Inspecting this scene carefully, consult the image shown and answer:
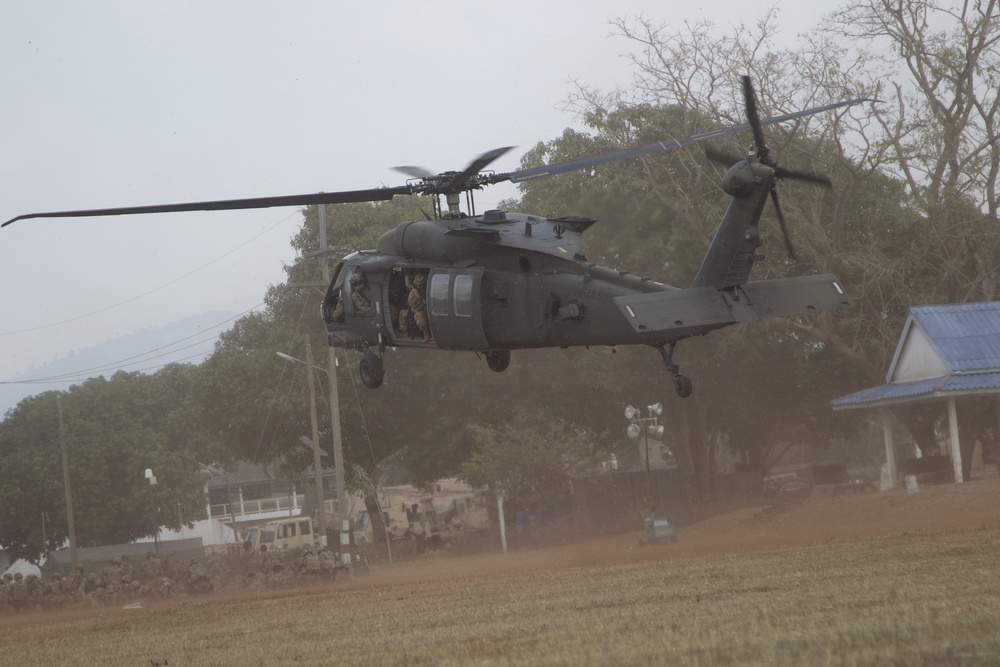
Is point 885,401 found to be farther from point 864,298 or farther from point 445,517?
point 445,517

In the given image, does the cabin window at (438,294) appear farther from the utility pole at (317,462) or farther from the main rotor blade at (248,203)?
the utility pole at (317,462)

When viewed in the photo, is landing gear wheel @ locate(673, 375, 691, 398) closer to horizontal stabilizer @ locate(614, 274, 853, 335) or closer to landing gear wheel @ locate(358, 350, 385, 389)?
horizontal stabilizer @ locate(614, 274, 853, 335)

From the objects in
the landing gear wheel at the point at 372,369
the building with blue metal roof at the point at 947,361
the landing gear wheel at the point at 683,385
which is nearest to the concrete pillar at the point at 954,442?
the building with blue metal roof at the point at 947,361

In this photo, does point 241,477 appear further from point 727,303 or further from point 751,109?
point 751,109

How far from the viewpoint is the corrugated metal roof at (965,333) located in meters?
39.8

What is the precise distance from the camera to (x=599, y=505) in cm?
5591

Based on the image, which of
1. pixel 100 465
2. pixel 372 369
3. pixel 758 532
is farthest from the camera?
pixel 100 465

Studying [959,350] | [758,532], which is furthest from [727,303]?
[758,532]

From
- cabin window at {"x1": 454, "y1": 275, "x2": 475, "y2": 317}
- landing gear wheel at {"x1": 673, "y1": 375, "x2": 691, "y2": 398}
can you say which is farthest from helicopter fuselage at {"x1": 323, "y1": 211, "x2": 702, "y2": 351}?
landing gear wheel at {"x1": 673, "y1": 375, "x2": 691, "y2": 398}

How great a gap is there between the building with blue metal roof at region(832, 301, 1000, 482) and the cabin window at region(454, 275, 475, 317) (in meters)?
25.1

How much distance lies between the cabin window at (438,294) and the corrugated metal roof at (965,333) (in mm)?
25759

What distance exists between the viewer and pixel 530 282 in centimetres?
1916

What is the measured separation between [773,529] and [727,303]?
85.9 feet

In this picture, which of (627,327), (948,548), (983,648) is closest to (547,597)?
(627,327)
